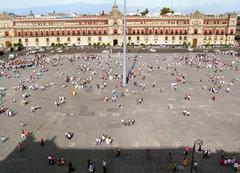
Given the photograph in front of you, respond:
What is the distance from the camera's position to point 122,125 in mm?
37469

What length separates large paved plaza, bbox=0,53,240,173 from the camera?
29.0m

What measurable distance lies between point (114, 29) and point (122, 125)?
288 ft

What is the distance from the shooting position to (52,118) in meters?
40.1

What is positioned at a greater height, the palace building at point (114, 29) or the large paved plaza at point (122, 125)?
the palace building at point (114, 29)

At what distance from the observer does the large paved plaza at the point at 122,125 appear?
1142 inches

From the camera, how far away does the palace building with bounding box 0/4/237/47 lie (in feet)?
396

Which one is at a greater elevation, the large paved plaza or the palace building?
the palace building

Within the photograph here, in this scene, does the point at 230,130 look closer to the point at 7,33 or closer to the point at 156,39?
the point at 156,39

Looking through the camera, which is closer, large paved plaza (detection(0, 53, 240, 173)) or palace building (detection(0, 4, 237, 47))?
large paved plaza (detection(0, 53, 240, 173))

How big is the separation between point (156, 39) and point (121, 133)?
9356cm

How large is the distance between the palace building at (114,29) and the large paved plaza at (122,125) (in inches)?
2258

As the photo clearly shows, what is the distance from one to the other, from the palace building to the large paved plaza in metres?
57.4

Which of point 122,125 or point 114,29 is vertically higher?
point 114,29

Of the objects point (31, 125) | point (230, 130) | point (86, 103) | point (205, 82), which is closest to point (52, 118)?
point (31, 125)
